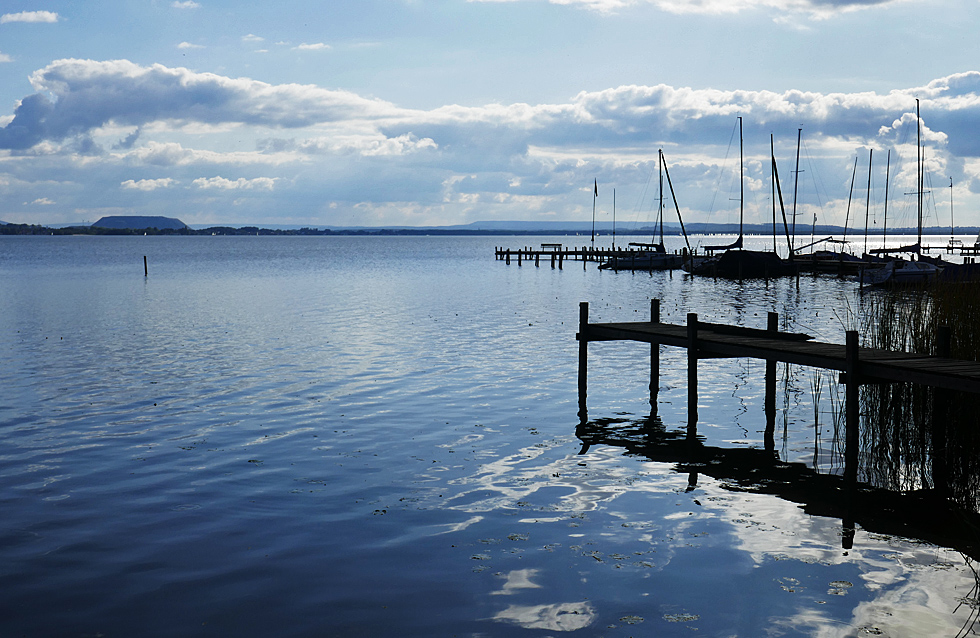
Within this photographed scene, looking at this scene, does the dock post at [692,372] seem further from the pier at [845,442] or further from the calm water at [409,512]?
the calm water at [409,512]

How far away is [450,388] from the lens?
2091 cm

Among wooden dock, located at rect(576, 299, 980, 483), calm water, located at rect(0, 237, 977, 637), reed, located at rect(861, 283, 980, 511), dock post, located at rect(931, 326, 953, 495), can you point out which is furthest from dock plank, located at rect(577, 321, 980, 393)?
calm water, located at rect(0, 237, 977, 637)

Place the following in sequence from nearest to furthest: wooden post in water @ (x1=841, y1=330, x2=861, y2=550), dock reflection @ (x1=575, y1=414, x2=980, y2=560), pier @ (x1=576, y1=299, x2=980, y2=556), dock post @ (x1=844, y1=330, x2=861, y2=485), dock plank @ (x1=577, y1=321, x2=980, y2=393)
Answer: dock reflection @ (x1=575, y1=414, x2=980, y2=560)
pier @ (x1=576, y1=299, x2=980, y2=556)
dock plank @ (x1=577, y1=321, x2=980, y2=393)
wooden post in water @ (x1=841, y1=330, x2=861, y2=550)
dock post @ (x1=844, y1=330, x2=861, y2=485)

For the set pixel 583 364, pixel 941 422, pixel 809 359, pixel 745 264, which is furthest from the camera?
pixel 745 264

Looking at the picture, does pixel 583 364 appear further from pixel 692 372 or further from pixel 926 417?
pixel 926 417

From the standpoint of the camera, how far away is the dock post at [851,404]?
13445mm

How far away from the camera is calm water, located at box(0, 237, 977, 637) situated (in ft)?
27.9

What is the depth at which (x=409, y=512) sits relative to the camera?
1154 centimetres

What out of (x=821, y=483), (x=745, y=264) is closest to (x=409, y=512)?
(x=821, y=483)

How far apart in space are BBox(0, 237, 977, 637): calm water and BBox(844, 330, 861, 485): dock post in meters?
0.84

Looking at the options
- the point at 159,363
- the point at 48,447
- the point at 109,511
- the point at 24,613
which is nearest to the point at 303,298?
the point at 159,363

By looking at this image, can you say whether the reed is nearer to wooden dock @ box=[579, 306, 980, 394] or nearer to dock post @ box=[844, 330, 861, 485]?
dock post @ box=[844, 330, 861, 485]

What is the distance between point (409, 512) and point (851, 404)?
7470mm

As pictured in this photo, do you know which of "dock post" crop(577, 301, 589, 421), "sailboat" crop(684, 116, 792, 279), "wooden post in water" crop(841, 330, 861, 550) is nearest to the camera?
"wooden post in water" crop(841, 330, 861, 550)
